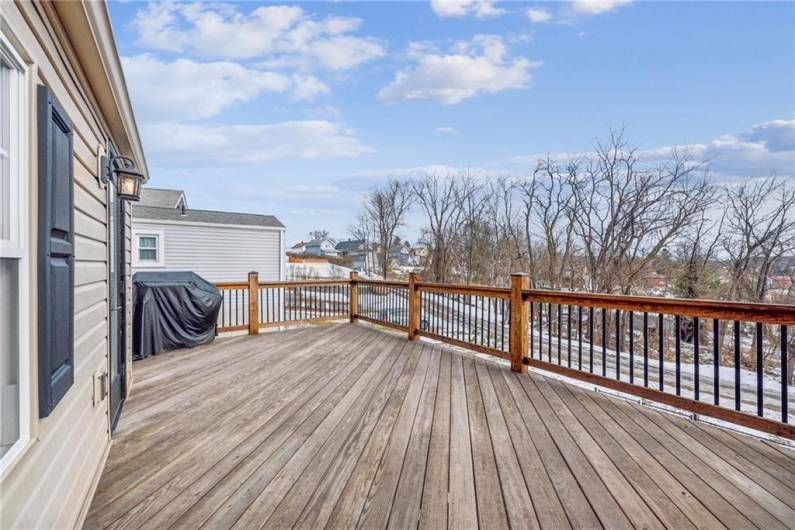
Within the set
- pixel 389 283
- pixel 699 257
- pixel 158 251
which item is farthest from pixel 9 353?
pixel 699 257

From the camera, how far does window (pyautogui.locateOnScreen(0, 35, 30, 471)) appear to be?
3.21 feet

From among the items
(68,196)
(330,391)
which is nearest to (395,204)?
(330,391)

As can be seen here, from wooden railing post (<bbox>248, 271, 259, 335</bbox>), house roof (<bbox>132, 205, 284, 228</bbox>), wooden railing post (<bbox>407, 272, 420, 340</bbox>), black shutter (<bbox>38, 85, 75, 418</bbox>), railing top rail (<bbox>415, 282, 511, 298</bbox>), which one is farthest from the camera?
house roof (<bbox>132, 205, 284, 228</bbox>)

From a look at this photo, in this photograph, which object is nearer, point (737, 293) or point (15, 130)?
point (15, 130)

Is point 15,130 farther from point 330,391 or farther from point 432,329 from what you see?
point 432,329

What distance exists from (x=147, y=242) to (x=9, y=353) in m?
10.0

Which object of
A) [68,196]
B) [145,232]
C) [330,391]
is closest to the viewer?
[68,196]

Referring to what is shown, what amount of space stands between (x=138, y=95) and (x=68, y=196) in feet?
20.2

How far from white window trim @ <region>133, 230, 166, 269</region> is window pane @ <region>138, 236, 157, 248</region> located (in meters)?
0.07

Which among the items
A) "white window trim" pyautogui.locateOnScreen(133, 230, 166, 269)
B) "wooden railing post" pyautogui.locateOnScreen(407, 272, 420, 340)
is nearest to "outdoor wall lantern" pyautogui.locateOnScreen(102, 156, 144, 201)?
"wooden railing post" pyautogui.locateOnScreen(407, 272, 420, 340)

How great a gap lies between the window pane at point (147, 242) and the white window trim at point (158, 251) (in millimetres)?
68

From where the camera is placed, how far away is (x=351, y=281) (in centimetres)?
641

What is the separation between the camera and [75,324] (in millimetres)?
1578

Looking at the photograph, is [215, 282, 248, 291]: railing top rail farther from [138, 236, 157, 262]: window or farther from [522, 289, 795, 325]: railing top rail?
[138, 236, 157, 262]: window
